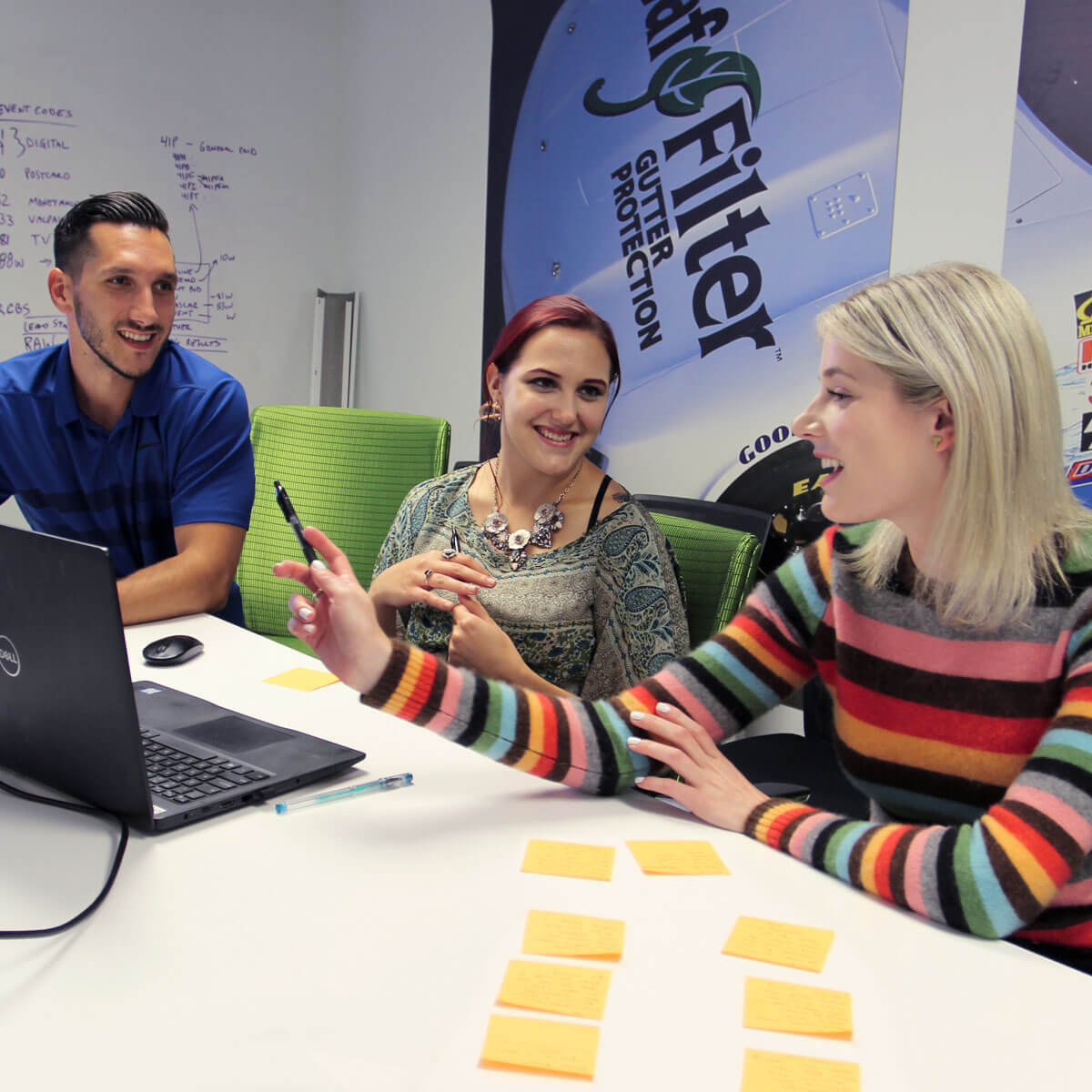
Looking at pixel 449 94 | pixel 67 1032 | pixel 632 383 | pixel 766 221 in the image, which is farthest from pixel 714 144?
pixel 67 1032

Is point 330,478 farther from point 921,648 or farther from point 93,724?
point 921,648

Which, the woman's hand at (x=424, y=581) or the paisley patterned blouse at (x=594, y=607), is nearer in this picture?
the woman's hand at (x=424, y=581)

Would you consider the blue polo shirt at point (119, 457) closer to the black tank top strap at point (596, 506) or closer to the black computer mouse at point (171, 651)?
the black computer mouse at point (171, 651)

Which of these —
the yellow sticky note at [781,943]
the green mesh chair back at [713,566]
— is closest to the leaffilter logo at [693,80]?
the green mesh chair back at [713,566]

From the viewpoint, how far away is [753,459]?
8.45ft

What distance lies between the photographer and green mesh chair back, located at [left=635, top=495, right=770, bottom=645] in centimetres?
163

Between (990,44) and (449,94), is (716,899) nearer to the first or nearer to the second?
(990,44)

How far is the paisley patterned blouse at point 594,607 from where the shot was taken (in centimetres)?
158

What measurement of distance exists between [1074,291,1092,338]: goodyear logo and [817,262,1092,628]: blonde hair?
1082 millimetres

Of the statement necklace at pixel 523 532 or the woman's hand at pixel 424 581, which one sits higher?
the statement necklace at pixel 523 532

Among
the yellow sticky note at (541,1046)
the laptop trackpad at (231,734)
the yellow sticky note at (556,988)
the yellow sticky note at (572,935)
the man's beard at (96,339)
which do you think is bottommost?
the yellow sticky note at (541,1046)

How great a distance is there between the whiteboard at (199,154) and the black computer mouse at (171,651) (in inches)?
94.5

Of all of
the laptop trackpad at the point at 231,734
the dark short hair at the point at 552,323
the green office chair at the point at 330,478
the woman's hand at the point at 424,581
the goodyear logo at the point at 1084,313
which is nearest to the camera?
the laptop trackpad at the point at 231,734

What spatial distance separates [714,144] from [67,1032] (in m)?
2.50
